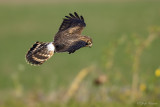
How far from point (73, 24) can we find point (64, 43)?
752mm

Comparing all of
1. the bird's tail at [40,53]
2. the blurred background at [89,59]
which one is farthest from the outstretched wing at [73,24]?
the blurred background at [89,59]

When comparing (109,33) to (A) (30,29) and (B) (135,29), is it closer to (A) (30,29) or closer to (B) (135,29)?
(B) (135,29)

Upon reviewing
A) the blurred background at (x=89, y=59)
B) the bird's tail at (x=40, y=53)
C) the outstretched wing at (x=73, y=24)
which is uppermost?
the blurred background at (x=89, y=59)

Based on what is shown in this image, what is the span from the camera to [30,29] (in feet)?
53.6

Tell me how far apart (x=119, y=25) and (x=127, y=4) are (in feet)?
8.89

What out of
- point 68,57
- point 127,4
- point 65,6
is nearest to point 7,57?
point 68,57

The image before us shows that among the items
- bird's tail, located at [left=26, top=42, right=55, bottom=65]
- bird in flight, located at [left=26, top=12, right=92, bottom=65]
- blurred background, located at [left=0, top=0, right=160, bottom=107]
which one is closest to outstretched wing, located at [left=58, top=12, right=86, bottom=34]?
bird in flight, located at [left=26, top=12, right=92, bottom=65]

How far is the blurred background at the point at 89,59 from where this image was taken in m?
7.35

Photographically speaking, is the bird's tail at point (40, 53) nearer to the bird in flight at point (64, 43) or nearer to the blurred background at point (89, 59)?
the bird in flight at point (64, 43)

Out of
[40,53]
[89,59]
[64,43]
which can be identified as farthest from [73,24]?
[89,59]

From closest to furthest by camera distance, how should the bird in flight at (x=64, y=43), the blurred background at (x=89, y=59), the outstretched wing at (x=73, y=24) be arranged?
the bird in flight at (x=64, y=43) < the outstretched wing at (x=73, y=24) < the blurred background at (x=89, y=59)

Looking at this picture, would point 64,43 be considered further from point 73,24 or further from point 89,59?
point 89,59

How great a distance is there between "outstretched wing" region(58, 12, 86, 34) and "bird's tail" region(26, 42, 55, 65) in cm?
24

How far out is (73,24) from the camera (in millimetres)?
5043
